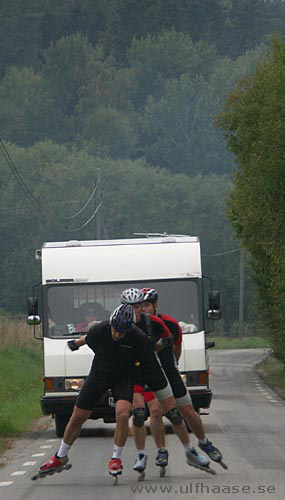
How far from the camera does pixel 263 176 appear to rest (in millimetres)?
33531

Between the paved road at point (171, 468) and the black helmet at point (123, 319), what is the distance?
4.70ft

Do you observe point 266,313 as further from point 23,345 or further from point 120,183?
point 120,183

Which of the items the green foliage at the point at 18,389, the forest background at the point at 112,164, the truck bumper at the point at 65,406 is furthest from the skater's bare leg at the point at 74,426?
the forest background at the point at 112,164

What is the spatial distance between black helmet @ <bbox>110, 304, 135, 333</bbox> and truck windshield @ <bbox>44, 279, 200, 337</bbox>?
283 inches

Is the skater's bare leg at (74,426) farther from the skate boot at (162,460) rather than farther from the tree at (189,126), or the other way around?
the tree at (189,126)

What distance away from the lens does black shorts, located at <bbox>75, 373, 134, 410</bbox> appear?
13.8 m

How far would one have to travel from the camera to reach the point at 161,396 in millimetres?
14219

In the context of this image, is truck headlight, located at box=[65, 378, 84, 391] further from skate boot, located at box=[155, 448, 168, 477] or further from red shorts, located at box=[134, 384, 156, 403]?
skate boot, located at box=[155, 448, 168, 477]

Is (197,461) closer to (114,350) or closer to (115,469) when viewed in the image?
(115,469)

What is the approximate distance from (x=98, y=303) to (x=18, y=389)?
30.7 ft

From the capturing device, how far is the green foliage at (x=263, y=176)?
33031mm

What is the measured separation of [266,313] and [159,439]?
2796cm

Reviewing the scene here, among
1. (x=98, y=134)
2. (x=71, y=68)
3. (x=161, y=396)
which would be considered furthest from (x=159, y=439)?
(x=71, y=68)

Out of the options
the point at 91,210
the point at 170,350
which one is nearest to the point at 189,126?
the point at 91,210
